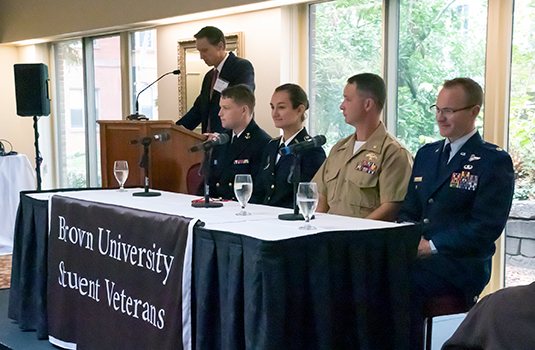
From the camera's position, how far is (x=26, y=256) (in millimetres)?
2799

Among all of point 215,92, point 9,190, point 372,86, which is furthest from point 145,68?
point 372,86

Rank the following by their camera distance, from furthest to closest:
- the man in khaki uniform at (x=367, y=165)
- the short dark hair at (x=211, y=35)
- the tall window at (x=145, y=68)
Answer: the tall window at (x=145, y=68)
the short dark hair at (x=211, y=35)
the man in khaki uniform at (x=367, y=165)

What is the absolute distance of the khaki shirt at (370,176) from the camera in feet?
8.09

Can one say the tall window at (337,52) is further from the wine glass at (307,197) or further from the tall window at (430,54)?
the wine glass at (307,197)

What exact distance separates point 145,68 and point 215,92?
8.50ft

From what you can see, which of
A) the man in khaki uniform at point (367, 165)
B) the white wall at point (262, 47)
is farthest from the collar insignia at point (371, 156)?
the white wall at point (262, 47)

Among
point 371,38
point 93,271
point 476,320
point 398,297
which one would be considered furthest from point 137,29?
point 476,320

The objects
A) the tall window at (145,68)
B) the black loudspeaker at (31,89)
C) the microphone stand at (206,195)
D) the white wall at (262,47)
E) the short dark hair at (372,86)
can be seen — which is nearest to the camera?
the microphone stand at (206,195)

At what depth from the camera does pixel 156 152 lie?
12.0 ft

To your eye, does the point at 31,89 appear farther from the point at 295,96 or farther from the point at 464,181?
the point at 464,181

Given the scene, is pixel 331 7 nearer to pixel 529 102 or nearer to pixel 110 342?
pixel 529 102

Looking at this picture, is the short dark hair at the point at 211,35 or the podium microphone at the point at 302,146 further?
the short dark hair at the point at 211,35

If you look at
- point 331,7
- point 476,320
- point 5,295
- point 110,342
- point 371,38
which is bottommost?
point 5,295

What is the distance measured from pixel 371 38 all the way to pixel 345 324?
308 centimetres
